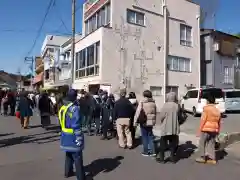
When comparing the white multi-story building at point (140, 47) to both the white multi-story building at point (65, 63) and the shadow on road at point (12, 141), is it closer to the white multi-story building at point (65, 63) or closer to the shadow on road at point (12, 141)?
the white multi-story building at point (65, 63)

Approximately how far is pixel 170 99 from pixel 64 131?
292 cm

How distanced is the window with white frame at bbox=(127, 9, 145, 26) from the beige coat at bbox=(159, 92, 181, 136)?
16189mm

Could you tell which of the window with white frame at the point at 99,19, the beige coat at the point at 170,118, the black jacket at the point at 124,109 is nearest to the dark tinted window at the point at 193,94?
the window with white frame at the point at 99,19

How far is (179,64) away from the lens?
26.2m

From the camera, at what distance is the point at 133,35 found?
22875mm

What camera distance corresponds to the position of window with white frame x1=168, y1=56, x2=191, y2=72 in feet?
83.9

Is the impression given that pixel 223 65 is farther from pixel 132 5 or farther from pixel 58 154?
pixel 58 154

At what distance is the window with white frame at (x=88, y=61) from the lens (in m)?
22.1

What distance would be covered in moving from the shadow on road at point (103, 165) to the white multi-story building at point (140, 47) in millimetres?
13349

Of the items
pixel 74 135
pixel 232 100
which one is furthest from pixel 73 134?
pixel 232 100

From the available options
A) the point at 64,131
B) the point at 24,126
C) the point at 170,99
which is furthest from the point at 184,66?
the point at 64,131

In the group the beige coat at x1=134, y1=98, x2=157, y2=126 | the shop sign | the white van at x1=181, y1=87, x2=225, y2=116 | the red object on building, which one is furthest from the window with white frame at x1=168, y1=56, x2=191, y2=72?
the beige coat at x1=134, y1=98, x2=157, y2=126

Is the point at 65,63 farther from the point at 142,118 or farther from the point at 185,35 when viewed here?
the point at 142,118

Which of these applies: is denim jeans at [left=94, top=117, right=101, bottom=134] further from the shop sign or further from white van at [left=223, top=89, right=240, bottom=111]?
the shop sign
